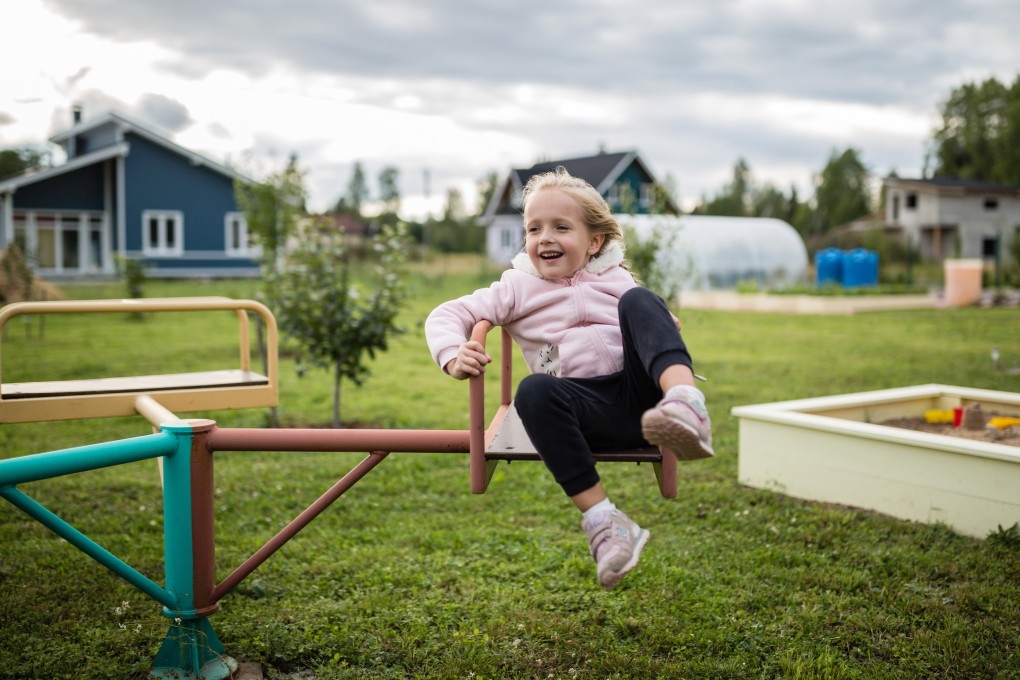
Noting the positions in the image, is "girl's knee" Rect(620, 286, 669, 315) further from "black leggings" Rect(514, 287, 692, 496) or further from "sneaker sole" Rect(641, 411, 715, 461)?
"sneaker sole" Rect(641, 411, 715, 461)

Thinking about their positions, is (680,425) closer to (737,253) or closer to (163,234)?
(737,253)

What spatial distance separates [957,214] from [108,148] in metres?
36.7

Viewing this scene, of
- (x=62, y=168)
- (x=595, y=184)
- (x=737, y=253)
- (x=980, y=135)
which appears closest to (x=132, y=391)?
(x=737, y=253)

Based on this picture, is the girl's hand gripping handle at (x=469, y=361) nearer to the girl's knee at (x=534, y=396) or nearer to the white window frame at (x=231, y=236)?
the girl's knee at (x=534, y=396)

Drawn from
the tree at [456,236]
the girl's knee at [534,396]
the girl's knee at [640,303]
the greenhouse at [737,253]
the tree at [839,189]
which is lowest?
the girl's knee at [534,396]

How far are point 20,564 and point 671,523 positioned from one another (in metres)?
3.54

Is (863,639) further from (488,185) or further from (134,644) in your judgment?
(488,185)

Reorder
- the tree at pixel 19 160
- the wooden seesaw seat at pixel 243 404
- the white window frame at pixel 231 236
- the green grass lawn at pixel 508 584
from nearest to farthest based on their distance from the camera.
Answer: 1. the wooden seesaw seat at pixel 243 404
2. the green grass lawn at pixel 508 584
3. the white window frame at pixel 231 236
4. the tree at pixel 19 160

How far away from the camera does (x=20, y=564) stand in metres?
4.53

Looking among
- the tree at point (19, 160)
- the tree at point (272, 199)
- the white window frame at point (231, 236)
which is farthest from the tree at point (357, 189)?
the tree at point (272, 199)

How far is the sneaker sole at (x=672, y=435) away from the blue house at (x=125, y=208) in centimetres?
2859

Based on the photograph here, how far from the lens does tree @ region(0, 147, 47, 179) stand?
4988 cm

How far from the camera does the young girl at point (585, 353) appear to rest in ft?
7.77

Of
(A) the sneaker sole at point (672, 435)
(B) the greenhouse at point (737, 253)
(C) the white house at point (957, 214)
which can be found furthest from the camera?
(C) the white house at point (957, 214)
